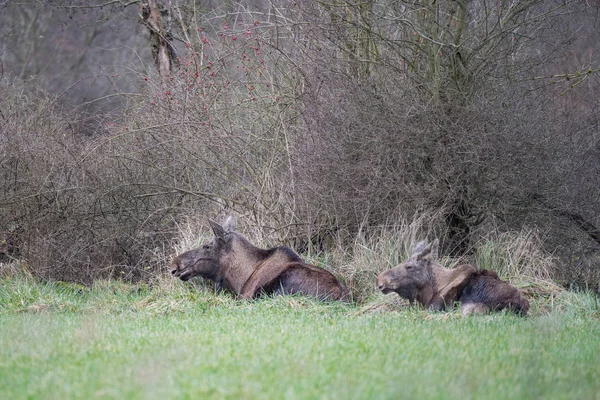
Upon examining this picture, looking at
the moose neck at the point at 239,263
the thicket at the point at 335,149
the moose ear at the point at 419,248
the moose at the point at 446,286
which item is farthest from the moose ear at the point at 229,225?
the moose ear at the point at 419,248

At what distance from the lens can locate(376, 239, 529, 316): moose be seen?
A: 10.8 m

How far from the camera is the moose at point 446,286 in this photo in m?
10.8

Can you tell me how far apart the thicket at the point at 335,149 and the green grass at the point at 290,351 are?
2982 millimetres

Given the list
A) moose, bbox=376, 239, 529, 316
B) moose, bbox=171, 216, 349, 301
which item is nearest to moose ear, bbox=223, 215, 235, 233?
moose, bbox=171, 216, 349, 301

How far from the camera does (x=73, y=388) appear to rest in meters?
6.04

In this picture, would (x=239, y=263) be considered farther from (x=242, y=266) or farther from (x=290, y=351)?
(x=290, y=351)

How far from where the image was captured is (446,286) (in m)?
11.4

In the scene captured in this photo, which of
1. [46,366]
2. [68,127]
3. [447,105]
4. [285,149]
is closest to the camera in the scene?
[46,366]

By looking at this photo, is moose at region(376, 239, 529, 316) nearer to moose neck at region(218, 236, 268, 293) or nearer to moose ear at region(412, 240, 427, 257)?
Answer: moose ear at region(412, 240, 427, 257)

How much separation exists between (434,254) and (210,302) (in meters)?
3.05

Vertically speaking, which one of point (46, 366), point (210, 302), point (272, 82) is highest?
point (272, 82)

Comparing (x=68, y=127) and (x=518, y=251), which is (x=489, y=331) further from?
(x=68, y=127)

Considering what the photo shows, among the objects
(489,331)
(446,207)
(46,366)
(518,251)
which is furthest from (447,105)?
(46,366)

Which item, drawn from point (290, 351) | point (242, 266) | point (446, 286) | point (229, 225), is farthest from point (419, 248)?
point (290, 351)
